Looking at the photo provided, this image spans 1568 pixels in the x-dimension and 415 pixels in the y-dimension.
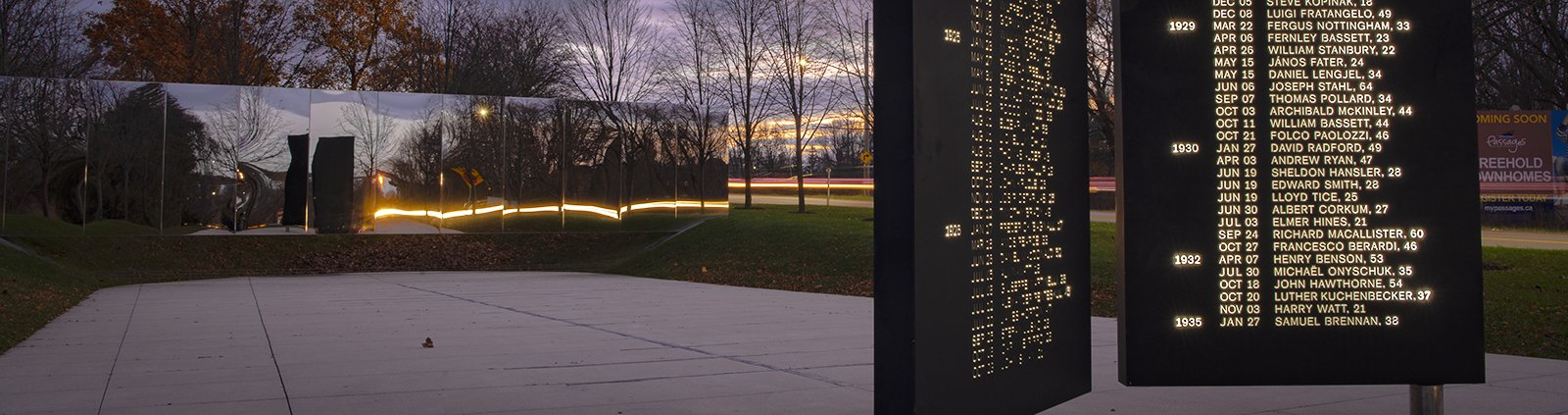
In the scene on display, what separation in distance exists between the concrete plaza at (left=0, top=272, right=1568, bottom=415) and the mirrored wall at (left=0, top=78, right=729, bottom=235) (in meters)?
6.75

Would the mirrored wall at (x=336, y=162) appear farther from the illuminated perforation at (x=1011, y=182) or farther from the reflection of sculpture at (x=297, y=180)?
the illuminated perforation at (x=1011, y=182)

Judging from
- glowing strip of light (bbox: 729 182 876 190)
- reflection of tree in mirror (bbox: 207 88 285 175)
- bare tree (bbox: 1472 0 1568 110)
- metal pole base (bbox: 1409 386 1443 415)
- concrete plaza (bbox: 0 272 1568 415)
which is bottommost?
concrete plaza (bbox: 0 272 1568 415)

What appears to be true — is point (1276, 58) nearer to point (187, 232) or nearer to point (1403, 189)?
point (1403, 189)

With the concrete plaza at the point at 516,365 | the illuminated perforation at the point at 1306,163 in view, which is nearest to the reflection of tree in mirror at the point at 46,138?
the concrete plaza at the point at 516,365

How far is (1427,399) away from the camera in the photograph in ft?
20.9

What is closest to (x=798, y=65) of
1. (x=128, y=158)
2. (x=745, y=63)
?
(x=745, y=63)

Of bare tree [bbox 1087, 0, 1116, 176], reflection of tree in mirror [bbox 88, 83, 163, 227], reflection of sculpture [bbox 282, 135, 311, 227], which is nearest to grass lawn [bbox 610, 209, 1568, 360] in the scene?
bare tree [bbox 1087, 0, 1116, 176]

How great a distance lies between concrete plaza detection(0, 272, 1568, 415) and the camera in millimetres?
7602

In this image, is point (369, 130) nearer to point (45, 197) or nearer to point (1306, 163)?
point (45, 197)

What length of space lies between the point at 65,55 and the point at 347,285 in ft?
50.7

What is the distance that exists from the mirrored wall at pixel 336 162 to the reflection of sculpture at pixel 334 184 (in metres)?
0.03

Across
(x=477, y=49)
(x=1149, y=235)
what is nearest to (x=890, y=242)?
(x=1149, y=235)

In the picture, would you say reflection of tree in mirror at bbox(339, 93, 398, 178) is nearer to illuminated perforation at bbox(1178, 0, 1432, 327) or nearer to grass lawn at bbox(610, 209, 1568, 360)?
grass lawn at bbox(610, 209, 1568, 360)

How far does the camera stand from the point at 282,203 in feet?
78.4
